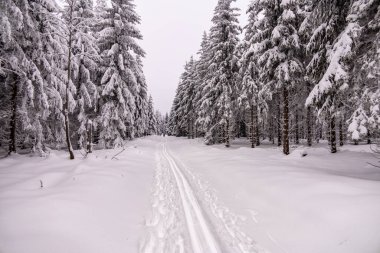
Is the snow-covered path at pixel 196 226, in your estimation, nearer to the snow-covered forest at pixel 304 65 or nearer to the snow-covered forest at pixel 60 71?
the snow-covered forest at pixel 304 65

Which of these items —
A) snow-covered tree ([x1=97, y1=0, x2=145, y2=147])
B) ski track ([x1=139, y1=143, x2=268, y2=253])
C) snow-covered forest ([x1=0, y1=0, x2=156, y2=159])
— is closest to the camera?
ski track ([x1=139, y1=143, x2=268, y2=253])

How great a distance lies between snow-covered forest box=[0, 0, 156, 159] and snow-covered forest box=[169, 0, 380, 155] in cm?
912

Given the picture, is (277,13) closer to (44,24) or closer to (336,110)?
(336,110)

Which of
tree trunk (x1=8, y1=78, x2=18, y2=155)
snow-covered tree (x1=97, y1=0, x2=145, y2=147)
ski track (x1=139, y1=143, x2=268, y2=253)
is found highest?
snow-covered tree (x1=97, y1=0, x2=145, y2=147)

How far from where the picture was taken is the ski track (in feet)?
17.4

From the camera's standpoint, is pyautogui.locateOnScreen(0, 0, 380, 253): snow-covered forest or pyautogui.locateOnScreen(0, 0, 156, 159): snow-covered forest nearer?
pyautogui.locateOnScreen(0, 0, 380, 253): snow-covered forest

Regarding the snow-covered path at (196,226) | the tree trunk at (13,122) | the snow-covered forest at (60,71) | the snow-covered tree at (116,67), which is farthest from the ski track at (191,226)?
the snow-covered tree at (116,67)

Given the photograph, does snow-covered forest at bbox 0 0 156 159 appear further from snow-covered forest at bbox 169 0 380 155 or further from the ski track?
snow-covered forest at bbox 169 0 380 155

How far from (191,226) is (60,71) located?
14.8m

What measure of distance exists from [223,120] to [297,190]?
17291 mm

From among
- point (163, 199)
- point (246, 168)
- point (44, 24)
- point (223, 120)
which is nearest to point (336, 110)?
point (246, 168)

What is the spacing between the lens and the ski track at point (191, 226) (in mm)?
5309

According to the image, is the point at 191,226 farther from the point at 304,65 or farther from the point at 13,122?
the point at 304,65

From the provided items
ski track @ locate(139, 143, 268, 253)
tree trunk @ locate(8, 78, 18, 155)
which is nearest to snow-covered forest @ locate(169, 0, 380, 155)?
ski track @ locate(139, 143, 268, 253)
